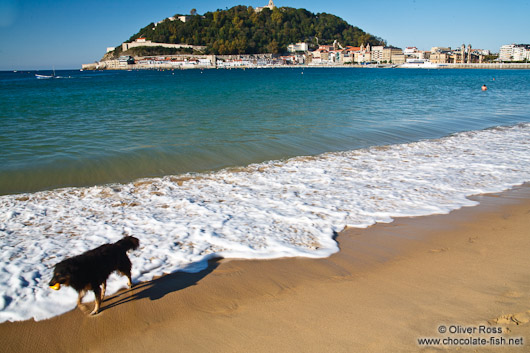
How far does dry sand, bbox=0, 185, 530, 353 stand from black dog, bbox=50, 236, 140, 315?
318mm

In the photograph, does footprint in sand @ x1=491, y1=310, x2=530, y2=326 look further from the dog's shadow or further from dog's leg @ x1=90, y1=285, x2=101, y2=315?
dog's leg @ x1=90, y1=285, x2=101, y2=315

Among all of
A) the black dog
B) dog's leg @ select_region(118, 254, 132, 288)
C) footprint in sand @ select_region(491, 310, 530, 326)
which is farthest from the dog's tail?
footprint in sand @ select_region(491, 310, 530, 326)

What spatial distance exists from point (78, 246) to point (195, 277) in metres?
2.09

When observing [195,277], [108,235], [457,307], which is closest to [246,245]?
[195,277]

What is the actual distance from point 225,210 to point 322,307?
321 cm

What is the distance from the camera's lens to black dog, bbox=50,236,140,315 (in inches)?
130

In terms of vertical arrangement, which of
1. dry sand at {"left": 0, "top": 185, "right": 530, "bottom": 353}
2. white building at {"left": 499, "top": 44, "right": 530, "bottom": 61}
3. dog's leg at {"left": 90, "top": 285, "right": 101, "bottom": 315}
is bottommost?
dry sand at {"left": 0, "top": 185, "right": 530, "bottom": 353}

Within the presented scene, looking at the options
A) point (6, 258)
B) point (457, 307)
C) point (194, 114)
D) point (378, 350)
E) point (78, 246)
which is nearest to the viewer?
point (378, 350)

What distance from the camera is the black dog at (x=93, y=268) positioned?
329 centimetres

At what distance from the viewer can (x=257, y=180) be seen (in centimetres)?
839

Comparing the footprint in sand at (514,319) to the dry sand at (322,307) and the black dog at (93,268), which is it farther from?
the black dog at (93,268)

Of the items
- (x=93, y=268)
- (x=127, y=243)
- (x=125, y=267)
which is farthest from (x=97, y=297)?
(x=127, y=243)

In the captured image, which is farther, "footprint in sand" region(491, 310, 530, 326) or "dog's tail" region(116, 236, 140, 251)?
"dog's tail" region(116, 236, 140, 251)

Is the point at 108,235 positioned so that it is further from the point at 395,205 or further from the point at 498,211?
the point at 498,211
